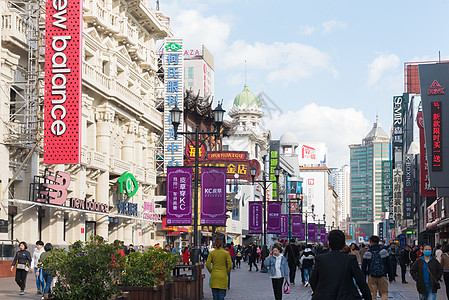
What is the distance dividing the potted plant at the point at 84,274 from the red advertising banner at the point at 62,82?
22.9 m

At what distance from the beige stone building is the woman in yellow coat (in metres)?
18.5

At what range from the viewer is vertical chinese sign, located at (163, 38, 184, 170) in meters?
58.5

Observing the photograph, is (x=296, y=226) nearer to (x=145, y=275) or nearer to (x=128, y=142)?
(x=128, y=142)

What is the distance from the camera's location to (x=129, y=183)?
164 ft

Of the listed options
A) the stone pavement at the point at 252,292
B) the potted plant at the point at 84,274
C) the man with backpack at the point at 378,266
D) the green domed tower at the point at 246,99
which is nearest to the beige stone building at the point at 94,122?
the stone pavement at the point at 252,292

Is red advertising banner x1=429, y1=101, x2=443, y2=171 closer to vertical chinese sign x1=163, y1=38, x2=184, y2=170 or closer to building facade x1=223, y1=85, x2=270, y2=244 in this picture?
vertical chinese sign x1=163, y1=38, x2=184, y2=170

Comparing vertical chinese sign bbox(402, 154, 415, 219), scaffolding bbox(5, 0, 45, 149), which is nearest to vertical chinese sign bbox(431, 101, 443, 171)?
scaffolding bbox(5, 0, 45, 149)

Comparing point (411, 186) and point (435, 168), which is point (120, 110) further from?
point (411, 186)

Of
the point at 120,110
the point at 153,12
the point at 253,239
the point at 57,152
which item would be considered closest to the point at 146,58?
the point at 153,12

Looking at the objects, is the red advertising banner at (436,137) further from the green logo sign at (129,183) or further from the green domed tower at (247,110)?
the green domed tower at (247,110)

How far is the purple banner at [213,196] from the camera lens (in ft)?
88.7

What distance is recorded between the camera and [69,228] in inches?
1655

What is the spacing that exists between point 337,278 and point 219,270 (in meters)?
7.44

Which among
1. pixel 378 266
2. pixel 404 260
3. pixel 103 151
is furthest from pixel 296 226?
pixel 378 266
